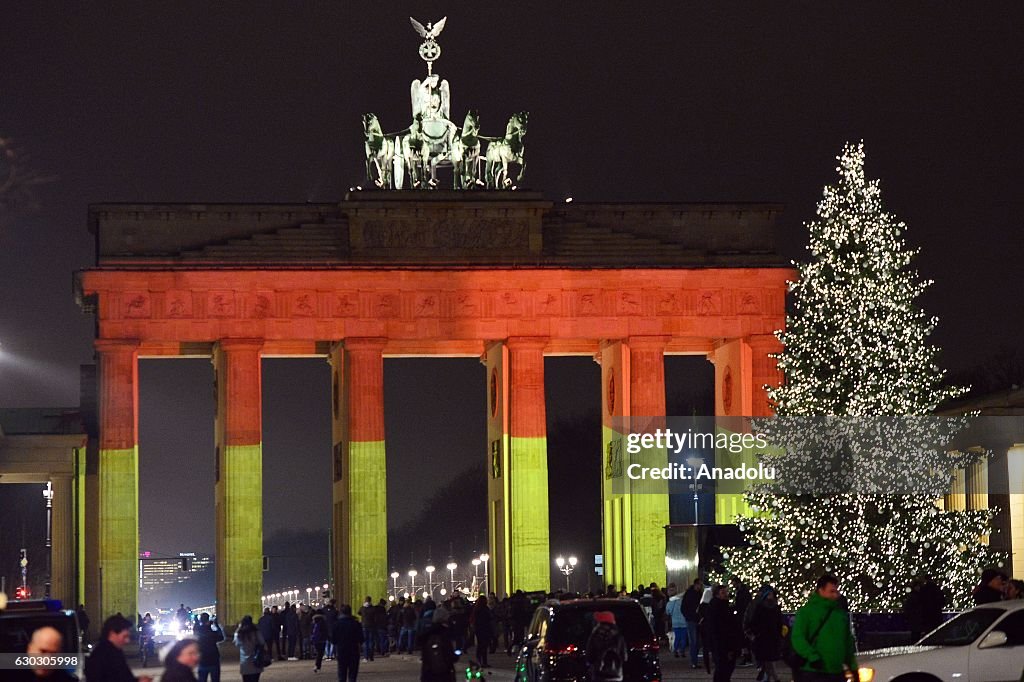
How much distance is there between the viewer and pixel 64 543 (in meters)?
87.1

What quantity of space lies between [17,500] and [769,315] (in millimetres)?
70102

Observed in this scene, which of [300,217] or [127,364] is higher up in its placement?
[300,217]

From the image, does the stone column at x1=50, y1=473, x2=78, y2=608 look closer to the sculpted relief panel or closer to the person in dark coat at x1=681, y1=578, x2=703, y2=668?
the sculpted relief panel

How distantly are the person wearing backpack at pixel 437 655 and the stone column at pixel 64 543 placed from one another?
57.1m

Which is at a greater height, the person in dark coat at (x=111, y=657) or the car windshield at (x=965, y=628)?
the person in dark coat at (x=111, y=657)

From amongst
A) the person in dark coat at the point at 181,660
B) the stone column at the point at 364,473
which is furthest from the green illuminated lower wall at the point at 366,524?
the person in dark coat at the point at 181,660

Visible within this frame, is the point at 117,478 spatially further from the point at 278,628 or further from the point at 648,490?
the point at 648,490

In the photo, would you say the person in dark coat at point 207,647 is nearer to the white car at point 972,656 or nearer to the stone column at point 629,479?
the white car at point 972,656

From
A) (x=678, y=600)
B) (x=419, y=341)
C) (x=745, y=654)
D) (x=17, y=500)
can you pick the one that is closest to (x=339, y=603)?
(x=419, y=341)

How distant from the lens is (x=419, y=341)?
82500mm

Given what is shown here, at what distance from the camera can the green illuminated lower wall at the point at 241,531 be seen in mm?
80375

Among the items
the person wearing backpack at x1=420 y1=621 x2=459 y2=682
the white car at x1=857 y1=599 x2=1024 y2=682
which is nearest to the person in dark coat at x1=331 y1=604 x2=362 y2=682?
the person wearing backpack at x1=420 y1=621 x2=459 y2=682

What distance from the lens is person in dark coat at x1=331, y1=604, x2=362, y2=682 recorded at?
43.7 meters

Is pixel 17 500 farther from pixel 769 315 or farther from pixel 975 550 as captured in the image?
pixel 975 550
